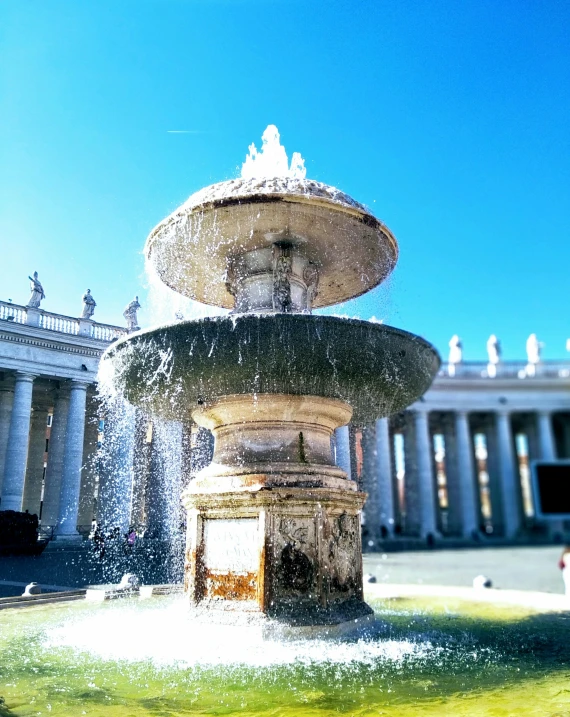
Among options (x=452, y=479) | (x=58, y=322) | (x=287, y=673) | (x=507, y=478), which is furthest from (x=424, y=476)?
(x=287, y=673)

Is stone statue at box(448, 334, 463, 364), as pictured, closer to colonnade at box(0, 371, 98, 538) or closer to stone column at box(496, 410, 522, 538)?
stone column at box(496, 410, 522, 538)

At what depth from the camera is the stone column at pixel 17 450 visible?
32438 millimetres

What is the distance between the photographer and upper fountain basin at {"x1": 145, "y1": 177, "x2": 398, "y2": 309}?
793cm

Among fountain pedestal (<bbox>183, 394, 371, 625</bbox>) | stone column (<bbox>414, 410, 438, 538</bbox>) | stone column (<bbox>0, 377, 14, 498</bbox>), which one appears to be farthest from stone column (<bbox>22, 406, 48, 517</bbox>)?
fountain pedestal (<bbox>183, 394, 371, 625</bbox>)

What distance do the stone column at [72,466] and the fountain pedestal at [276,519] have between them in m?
29.1

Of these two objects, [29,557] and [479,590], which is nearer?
[479,590]

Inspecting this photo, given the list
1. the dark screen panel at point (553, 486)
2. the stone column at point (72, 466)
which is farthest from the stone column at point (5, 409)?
the dark screen panel at point (553, 486)

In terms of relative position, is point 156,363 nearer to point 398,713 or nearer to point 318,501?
point 318,501

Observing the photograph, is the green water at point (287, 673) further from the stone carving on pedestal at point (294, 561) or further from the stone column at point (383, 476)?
the stone column at point (383, 476)

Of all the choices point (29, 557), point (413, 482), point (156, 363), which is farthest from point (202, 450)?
point (413, 482)

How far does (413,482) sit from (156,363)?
47851 mm

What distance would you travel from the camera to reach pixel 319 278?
983 centimetres

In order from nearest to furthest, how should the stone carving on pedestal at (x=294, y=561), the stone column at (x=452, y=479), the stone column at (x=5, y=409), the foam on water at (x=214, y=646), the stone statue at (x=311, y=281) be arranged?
the foam on water at (x=214, y=646)
the stone carving on pedestal at (x=294, y=561)
the stone statue at (x=311, y=281)
the stone column at (x=5, y=409)
the stone column at (x=452, y=479)

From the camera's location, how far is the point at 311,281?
30.3 feet
